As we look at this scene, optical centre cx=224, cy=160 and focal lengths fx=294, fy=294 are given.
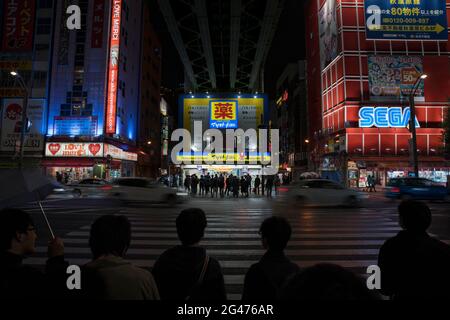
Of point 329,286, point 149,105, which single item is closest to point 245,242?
point 329,286

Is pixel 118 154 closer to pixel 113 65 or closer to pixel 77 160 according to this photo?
pixel 77 160

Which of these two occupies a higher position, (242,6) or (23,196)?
(242,6)

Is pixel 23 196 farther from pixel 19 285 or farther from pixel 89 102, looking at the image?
pixel 89 102

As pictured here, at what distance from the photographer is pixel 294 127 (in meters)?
77.1

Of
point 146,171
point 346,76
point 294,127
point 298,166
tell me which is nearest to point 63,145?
point 146,171

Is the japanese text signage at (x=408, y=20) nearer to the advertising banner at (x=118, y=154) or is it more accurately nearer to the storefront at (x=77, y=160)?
the advertising banner at (x=118, y=154)

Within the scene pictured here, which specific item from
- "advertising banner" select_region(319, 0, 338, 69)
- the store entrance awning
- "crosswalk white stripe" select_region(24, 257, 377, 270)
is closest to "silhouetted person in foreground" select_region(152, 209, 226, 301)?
"crosswalk white stripe" select_region(24, 257, 377, 270)

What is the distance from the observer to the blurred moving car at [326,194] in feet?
52.7

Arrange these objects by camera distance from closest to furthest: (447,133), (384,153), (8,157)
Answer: (447,133), (8,157), (384,153)

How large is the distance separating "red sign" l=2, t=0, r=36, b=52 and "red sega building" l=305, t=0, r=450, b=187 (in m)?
38.9

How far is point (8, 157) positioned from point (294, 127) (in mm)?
61697

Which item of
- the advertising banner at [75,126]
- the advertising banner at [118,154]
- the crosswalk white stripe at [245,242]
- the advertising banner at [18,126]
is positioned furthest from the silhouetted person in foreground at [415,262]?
the advertising banner at [18,126]

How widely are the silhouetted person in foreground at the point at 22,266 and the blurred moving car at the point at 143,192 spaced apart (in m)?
14.6

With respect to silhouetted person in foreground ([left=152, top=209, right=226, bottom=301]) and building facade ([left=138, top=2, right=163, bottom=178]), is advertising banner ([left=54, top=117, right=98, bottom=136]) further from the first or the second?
silhouetted person in foreground ([left=152, top=209, right=226, bottom=301])
